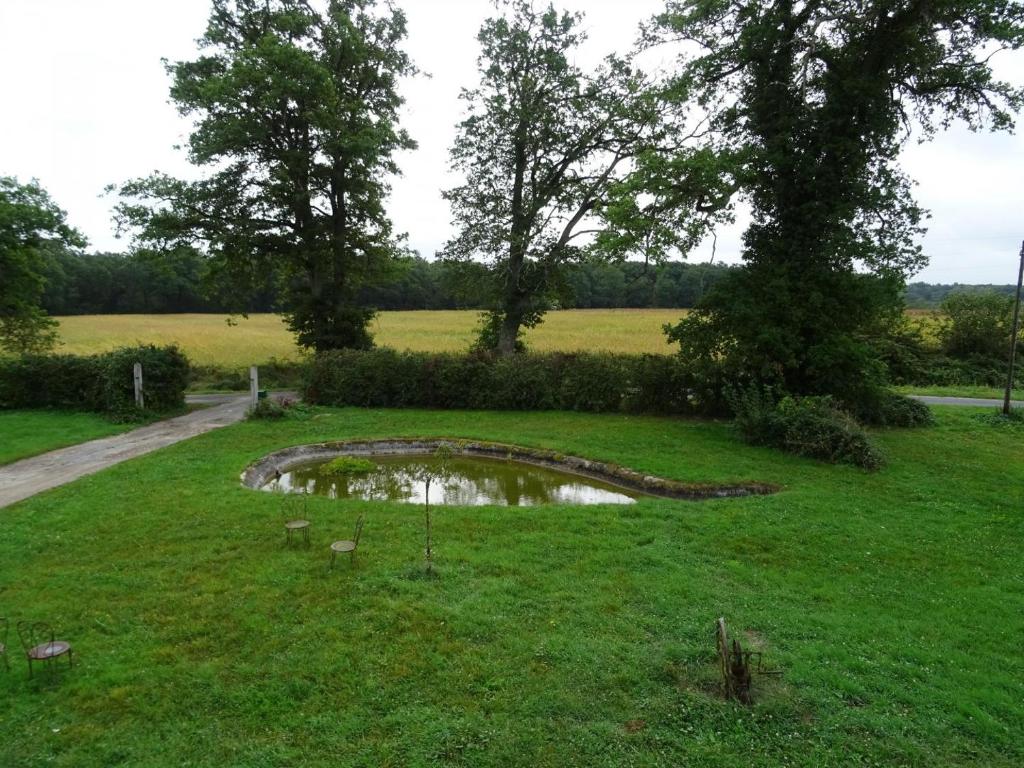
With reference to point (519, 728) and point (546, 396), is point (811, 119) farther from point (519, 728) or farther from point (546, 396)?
point (519, 728)

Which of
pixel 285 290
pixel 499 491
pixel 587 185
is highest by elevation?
pixel 587 185

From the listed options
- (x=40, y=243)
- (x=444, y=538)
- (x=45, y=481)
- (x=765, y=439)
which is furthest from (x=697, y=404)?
(x=40, y=243)

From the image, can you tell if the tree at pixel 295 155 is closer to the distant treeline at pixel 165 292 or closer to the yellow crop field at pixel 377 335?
the yellow crop field at pixel 377 335

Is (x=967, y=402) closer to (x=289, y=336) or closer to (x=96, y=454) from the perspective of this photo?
(x=96, y=454)

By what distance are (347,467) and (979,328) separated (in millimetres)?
28803

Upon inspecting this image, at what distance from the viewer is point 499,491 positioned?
36.1 ft

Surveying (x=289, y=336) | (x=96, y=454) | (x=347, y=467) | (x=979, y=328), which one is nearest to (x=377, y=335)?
(x=289, y=336)

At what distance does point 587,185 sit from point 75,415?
17300 millimetres

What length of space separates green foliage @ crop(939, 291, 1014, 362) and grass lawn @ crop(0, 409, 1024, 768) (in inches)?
836

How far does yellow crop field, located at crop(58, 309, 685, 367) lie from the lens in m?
29.4

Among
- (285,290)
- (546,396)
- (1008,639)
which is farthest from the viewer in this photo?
(285,290)

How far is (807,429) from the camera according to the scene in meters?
12.3

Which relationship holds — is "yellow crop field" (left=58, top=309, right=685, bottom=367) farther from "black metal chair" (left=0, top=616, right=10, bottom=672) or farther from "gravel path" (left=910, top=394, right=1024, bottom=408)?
"black metal chair" (left=0, top=616, right=10, bottom=672)

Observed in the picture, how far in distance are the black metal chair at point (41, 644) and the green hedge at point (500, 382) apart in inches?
520
